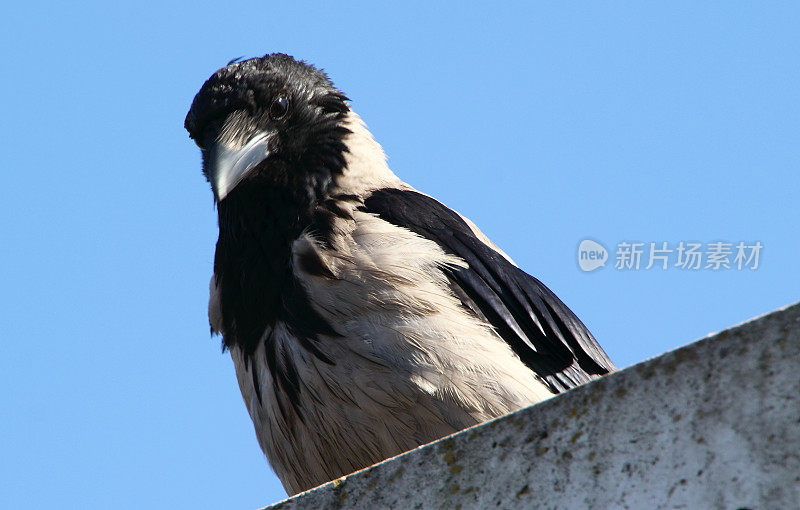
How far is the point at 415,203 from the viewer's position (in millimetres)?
5359

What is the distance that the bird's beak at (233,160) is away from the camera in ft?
17.1

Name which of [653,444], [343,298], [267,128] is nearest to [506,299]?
[343,298]

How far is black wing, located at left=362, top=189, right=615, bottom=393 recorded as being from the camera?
16.5 ft

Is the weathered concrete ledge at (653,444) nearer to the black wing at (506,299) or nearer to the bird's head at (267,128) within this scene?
the black wing at (506,299)

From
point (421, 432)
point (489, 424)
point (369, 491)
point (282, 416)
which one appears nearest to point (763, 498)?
point (489, 424)

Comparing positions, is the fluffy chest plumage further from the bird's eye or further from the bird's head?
the bird's eye

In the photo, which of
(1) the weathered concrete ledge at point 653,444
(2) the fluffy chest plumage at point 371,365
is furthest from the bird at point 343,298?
(1) the weathered concrete ledge at point 653,444

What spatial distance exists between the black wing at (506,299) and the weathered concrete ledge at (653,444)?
2.77 m

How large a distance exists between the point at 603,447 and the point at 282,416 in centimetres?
295

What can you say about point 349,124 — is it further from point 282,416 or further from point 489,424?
point 489,424

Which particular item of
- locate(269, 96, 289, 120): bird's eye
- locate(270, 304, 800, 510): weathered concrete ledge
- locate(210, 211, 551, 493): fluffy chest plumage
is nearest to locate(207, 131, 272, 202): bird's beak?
locate(269, 96, 289, 120): bird's eye

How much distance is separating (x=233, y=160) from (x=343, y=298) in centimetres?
118

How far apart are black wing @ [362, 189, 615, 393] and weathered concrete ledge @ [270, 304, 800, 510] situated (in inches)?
109

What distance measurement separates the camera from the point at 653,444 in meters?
1.96
